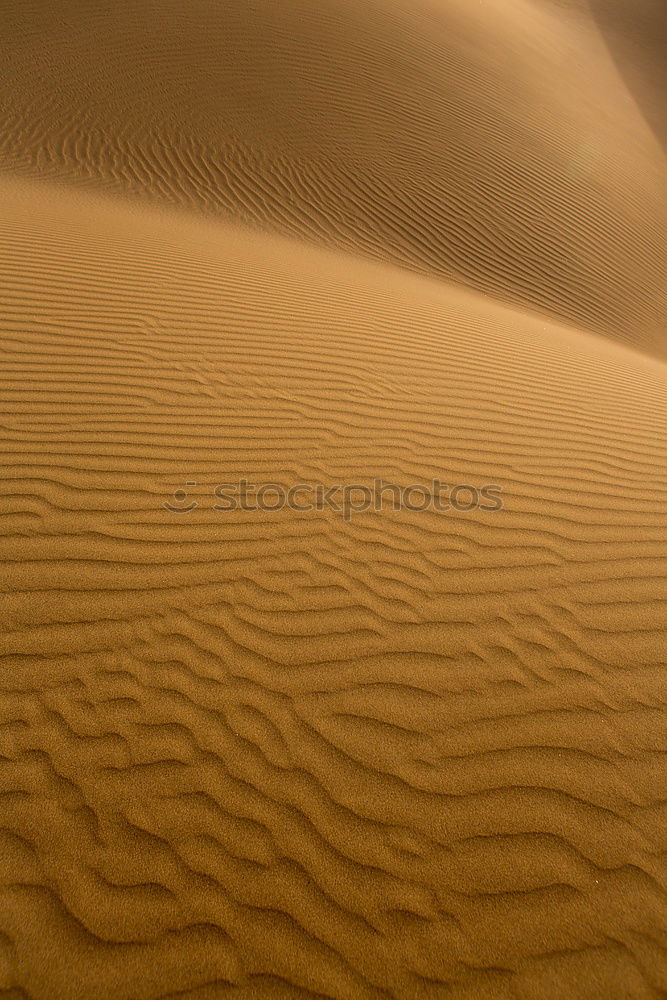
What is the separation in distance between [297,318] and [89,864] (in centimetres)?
443

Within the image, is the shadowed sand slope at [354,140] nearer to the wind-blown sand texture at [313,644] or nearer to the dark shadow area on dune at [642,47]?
the wind-blown sand texture at [313,644]

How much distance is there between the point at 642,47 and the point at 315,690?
1045 inches

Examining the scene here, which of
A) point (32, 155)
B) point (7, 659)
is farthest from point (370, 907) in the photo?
point (32, 155)

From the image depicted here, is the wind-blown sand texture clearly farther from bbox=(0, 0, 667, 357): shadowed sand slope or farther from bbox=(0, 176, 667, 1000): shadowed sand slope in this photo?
bbox=(0, 0, 667, 357): shadowed sand slope

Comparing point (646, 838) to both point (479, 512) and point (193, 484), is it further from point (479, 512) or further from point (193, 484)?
point (193, 484)

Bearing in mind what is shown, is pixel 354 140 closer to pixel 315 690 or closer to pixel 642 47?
pixel 315 690

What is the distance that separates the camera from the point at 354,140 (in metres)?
10.9

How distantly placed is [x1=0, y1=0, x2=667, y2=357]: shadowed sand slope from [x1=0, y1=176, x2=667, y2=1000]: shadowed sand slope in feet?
21.0

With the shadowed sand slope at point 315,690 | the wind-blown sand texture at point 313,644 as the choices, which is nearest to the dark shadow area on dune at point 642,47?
the wind-blown sand texture at point 313,644

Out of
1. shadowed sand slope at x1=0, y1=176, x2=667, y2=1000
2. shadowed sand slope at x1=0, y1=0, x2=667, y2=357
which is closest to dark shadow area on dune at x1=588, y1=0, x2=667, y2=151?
shadowed sand slope at x1=0, y1=0, x2=667, y2=357

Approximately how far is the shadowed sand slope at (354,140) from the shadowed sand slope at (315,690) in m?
6.39

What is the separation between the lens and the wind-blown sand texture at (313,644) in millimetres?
1851

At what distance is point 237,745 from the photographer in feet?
7.33

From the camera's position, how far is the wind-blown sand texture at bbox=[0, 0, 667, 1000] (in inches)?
72.9
